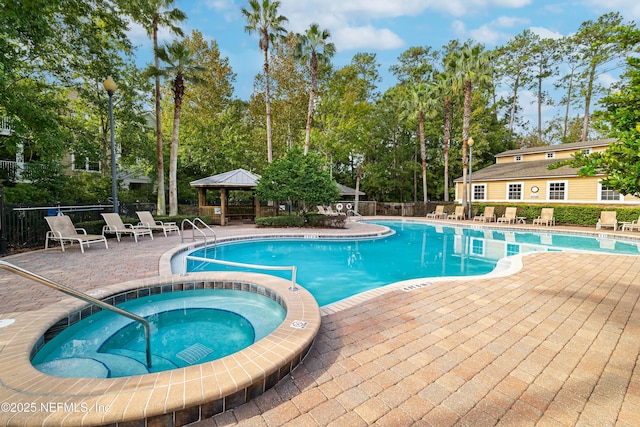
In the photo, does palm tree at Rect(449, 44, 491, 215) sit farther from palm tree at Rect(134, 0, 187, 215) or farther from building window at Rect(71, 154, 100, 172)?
building window at Rect(71, 154, 100, 172)

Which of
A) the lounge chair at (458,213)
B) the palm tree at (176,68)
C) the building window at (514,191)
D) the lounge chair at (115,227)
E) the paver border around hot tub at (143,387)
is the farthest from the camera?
the lounge chair at (458,213)

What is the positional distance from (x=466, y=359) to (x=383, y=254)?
23.7 feet

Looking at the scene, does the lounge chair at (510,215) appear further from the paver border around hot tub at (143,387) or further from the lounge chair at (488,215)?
the paver border around hot tub at (143,387)

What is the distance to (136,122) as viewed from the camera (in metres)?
16.0

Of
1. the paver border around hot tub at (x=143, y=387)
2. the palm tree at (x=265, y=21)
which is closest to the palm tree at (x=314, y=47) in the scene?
the palm tree at (x=265, y=21)

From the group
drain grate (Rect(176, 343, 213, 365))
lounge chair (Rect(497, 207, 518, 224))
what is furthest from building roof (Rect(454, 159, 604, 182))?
drain grate (Rect(176, 343, 213, 365))

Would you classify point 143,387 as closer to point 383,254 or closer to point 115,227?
point 383,254

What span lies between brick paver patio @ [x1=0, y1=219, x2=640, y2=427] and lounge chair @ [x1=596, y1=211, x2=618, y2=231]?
12.5m

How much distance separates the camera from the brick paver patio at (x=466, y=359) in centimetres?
220

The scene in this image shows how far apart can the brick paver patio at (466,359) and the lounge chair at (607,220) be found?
493 inches

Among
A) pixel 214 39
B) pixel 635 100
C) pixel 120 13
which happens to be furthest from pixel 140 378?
pixel 214 39

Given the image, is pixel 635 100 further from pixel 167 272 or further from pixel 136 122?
pixel 136 122

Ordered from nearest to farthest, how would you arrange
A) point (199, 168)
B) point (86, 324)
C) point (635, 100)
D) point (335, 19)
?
point (635, 100) < point (86, 324) < point (335, 19) < point (199, 168)

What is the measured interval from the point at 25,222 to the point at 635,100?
42.4 feet
